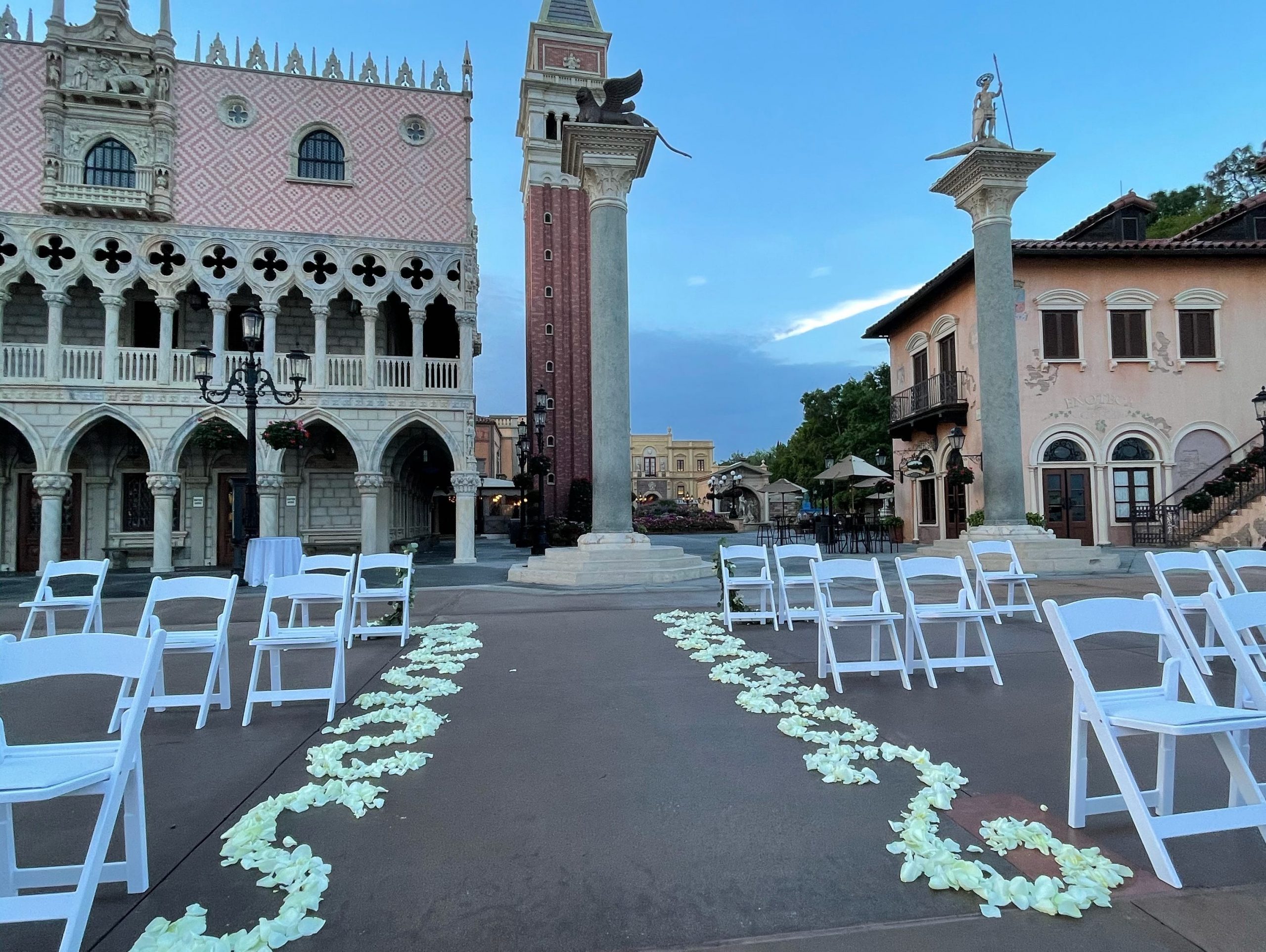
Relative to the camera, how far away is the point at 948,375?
824 inches

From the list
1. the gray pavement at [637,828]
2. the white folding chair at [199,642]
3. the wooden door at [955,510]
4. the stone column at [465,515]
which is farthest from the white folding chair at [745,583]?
the wooden door at [955,510]

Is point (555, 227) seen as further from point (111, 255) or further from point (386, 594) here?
point (386, 594)

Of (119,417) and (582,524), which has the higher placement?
(119,417)

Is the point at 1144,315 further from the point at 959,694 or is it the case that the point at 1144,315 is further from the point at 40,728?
the point at 40,728

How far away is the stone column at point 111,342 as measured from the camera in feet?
55.1

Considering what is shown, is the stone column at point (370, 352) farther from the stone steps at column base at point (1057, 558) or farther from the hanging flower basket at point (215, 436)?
the stone steps at column base at point (1057, 558)

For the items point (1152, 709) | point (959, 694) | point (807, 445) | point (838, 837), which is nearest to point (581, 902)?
point (838, 837)

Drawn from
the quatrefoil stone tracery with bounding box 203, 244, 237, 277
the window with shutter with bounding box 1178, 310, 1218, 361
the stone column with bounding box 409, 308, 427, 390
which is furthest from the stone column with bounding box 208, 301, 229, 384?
the window with shutter with bounding box 1178, 310, 1218, 361

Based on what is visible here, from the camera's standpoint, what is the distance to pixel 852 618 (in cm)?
496

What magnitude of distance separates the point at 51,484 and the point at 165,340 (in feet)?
14.1

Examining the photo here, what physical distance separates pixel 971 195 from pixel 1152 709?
14.6 meters

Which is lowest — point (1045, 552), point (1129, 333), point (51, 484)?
point (1045, 552)

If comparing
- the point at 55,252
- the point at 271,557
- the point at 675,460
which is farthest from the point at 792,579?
the point at 675,460

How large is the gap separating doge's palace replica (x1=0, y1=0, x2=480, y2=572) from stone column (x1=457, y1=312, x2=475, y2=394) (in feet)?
0.18
